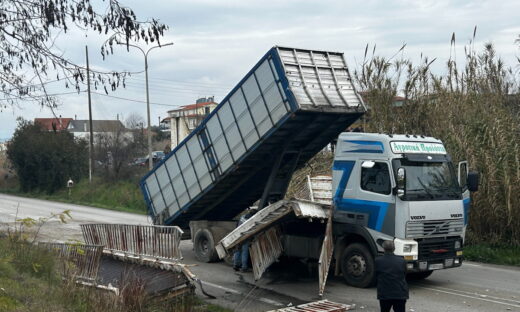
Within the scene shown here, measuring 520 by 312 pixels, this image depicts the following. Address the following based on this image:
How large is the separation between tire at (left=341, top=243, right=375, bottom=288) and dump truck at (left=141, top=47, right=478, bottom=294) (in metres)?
0.02

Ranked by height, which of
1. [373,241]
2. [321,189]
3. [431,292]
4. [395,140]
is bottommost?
[431,292]

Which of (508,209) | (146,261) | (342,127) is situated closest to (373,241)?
(342,127)

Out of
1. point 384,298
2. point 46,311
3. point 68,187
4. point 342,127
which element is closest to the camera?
point 46,311

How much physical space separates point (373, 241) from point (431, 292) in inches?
54.6

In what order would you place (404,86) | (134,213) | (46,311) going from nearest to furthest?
(46,311)
(404,86)
(134,213)

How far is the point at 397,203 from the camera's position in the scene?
10039 millimetres

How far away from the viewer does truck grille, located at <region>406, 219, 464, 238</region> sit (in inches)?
394

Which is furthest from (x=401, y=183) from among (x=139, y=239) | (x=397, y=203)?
(x=139, y=239)

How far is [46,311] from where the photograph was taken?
6781mm

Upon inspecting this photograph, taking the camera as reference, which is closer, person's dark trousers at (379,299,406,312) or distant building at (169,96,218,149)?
person's dark trousers at (379,299,406,312)

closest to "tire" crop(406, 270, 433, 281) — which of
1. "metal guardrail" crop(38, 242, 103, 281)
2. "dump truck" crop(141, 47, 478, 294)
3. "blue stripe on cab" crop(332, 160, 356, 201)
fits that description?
"dump truck" crop(141, 47, 478, 294)

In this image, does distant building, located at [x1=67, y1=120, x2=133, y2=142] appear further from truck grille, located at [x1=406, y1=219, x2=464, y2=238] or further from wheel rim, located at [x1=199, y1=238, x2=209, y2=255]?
truck grille, located at [x1=406, y1=219, x2=464, y2=238]

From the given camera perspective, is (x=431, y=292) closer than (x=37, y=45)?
No

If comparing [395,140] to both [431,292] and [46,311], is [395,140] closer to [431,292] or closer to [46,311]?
[431,292]
